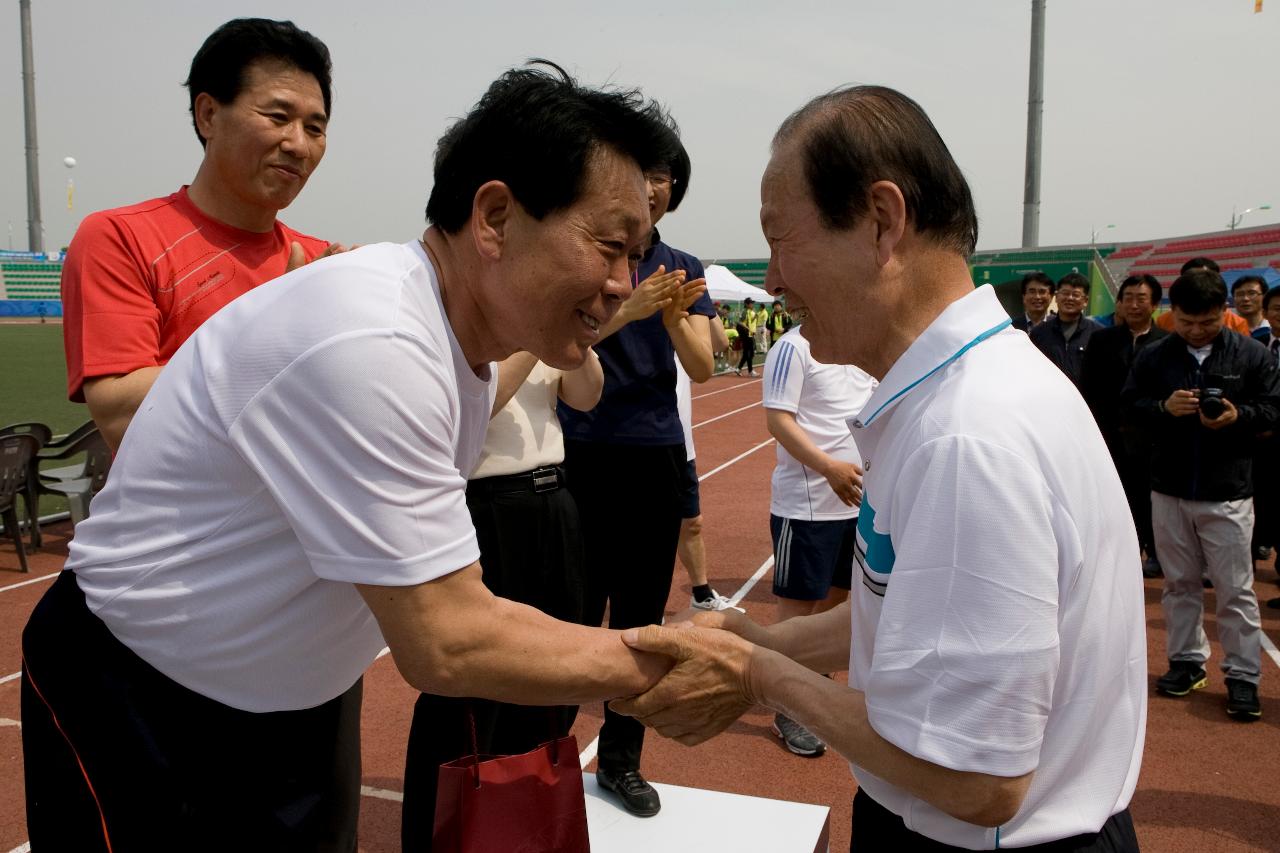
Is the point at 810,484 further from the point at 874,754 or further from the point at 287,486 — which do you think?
the point at 287,486

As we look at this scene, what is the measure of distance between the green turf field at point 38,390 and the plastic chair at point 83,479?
69 cm

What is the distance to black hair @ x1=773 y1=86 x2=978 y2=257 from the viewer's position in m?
1.52

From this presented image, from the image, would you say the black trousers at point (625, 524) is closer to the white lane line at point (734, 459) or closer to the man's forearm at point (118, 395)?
the man's forearm at point (118, 395)

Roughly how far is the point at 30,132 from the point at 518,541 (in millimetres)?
31151

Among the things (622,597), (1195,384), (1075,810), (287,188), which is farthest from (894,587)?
(1195,384)

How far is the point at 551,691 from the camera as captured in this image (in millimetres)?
Result: 1664

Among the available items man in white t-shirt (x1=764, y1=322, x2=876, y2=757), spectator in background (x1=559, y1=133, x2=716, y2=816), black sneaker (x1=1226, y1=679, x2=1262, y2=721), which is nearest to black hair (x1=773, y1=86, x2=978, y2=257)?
spectator in background (x1=559, y1=133, x2=716, y2=816)

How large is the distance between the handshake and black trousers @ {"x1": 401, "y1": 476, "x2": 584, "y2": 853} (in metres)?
1.17

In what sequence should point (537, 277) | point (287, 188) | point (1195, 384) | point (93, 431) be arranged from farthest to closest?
point (93, 431) < point (1195, 384) < point (287, 188) < point (537, 277)

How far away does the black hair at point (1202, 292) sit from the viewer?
17.2 feet

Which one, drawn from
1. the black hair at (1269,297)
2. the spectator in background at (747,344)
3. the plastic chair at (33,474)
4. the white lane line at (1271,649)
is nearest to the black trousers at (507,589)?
the white lane line at (1271,649)

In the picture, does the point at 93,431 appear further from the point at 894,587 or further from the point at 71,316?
the point at 894,587

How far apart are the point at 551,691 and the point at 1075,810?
84 cm

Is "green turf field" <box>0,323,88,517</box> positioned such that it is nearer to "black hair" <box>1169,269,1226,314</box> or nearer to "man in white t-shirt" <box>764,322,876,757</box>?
"man in white t-shirt" <box>764,322,876,757</box>
